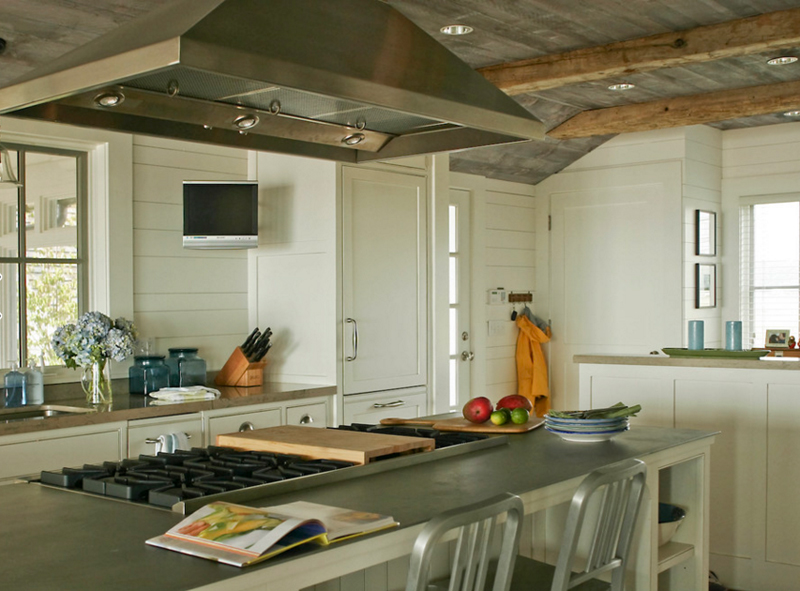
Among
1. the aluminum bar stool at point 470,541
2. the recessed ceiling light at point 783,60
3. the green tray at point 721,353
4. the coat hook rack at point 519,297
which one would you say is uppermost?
the recessed ceiling light at point 783,60

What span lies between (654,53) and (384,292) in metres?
1.92

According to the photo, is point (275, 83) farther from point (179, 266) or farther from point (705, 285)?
point (705, 285)

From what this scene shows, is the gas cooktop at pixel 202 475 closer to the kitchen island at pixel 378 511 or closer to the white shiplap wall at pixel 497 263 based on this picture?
the kitchen island at pixel 378 511

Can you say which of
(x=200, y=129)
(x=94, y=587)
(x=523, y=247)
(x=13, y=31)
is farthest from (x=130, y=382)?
(x=523, y=247)

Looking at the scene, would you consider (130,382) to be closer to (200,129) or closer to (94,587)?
(200,129)

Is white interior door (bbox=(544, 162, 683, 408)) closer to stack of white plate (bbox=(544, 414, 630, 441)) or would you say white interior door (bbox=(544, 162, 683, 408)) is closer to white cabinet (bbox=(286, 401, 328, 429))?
white cabinet (bbox=(286, 401, 328, 429))

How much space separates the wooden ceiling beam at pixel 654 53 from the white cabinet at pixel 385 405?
183 cm

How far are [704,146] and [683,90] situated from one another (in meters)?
1.13

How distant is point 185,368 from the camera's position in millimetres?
4555

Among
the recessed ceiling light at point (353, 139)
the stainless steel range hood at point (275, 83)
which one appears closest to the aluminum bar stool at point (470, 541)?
the stainless steel range hood at point (275, 83)

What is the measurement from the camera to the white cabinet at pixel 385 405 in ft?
16.0

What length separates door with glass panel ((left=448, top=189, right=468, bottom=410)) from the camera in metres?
6.29

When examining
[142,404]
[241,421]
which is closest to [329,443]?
[142,404]

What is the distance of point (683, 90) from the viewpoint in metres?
5.80
